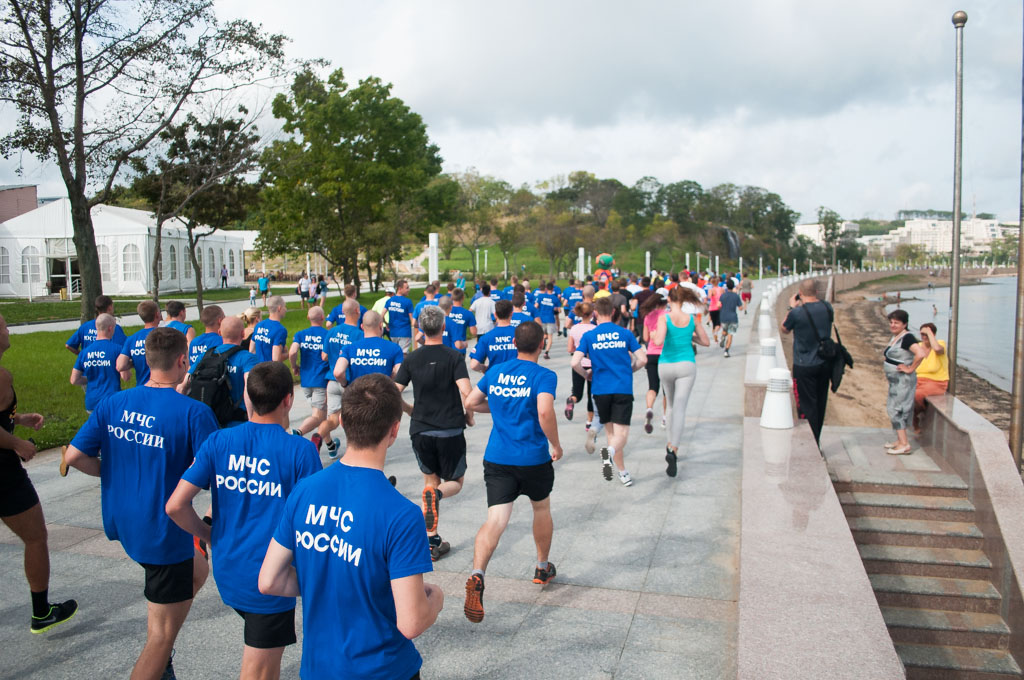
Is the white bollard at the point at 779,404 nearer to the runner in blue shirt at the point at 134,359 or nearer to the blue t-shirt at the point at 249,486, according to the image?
the runner in blue shirt at the point at 134,359

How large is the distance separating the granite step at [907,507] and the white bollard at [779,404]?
1014 millimetres

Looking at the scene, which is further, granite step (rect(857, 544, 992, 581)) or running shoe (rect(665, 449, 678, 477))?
running shoe (rect(665, 449, 678, 477))

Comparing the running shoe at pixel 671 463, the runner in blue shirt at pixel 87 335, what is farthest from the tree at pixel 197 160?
the running shoe at pixel 671 463

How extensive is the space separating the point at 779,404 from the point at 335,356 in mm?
5025

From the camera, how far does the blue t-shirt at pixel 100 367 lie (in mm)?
7035

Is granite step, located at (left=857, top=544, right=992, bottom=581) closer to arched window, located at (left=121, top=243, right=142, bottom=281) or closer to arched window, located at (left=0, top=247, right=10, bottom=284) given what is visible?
arched window, located at (left=121, top=243, right=142, bottom=281)

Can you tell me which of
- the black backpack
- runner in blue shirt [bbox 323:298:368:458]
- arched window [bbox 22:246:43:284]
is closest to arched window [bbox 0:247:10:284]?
arched window [bbox 22:246:43:284]

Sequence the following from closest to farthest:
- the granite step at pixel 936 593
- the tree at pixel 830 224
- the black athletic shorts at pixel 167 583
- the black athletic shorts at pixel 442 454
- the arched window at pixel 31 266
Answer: the black athletic shorts at pixel 167 583 < the black athletic shorts at pixel 442 454 < the granite step at pixel 936 593 < the arched window at pixel 31 266 < the tree at pixel 830 224

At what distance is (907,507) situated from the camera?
7672 millimetres

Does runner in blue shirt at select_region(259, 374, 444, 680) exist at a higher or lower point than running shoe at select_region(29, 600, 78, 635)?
higher

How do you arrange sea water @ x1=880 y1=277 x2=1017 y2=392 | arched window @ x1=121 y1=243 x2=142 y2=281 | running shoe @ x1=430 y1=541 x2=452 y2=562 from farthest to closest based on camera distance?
arched window @ x1=121 y1=243 x2=142 y2=281, sea water @ x1=880 y1=277 x2=1017 y2=392, running shoe @ x1=430 y1=541 x2=452 y2=562

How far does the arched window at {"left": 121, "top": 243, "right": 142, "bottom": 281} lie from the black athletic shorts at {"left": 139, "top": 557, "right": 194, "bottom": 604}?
38.8 m

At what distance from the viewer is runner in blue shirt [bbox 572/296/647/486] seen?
738 cm

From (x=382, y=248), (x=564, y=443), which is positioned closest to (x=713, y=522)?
(x=564, y=443)
